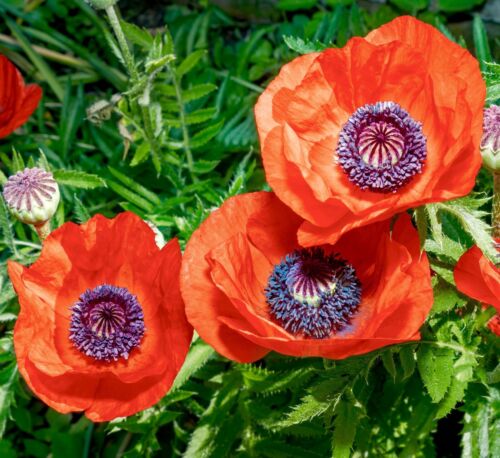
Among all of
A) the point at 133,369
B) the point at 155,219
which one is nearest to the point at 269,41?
the point at 155,219

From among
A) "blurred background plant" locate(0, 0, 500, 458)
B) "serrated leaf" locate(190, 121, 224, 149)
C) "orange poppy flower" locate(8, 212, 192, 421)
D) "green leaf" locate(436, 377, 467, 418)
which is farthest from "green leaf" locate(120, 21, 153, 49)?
"green leaf" locate(436, 377, 467, 418)

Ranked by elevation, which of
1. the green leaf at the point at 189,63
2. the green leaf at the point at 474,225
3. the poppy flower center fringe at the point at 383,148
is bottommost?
the green leaf at the point at 474,225

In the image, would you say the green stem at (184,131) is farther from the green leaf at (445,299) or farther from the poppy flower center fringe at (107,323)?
the green leaf at (445,299)

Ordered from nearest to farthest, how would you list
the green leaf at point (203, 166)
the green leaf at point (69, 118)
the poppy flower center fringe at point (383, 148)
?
the poppy flower center fringe at point (383, 148) → the green leaf at point (203, 166) → the green leaf at point (69, 118)

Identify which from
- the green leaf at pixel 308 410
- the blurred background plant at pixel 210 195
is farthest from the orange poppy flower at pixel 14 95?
the green leaf at pixel 308 410

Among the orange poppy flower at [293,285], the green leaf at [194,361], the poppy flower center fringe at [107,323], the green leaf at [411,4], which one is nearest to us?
the orange poppy flower at [293,285]

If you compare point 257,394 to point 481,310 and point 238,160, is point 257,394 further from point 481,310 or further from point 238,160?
point 238,160
